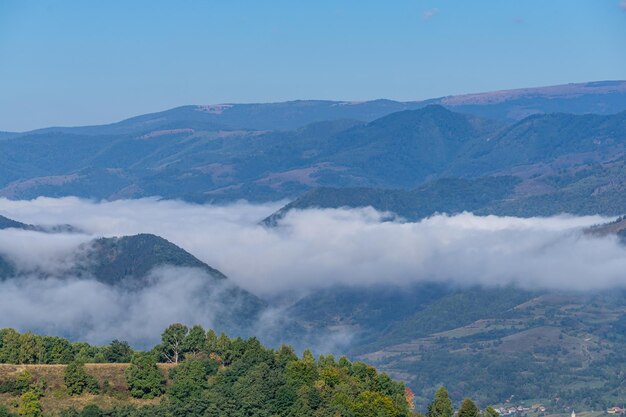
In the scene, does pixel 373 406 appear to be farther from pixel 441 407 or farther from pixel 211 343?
pixel 211 343

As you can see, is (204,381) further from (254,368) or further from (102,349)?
(102,349)

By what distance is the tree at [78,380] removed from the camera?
14212 cm

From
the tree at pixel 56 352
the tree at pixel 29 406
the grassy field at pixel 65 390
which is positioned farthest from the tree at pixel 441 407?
the tree at pixel 29 406

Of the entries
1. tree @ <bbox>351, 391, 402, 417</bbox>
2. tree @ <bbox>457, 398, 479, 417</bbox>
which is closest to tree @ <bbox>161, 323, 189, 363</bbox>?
tree @ <bbox>351, 391, 402, 417</bbox>

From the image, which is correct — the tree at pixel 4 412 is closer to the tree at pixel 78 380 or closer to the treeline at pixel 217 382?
the treeline at pixel 217 382

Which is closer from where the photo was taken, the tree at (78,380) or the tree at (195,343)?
the tree at (78,380)

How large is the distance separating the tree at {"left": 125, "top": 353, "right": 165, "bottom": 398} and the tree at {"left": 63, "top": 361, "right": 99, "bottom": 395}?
3750 mm

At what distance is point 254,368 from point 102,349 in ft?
72.6

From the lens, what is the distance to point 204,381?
484 feet

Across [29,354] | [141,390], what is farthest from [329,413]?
[29,354]

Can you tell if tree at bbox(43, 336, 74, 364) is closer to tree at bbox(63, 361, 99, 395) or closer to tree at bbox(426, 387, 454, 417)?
tree at bbox(63, 361, 99, 395)

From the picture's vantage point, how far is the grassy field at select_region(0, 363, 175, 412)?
139375 millimetres

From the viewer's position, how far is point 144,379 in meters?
145

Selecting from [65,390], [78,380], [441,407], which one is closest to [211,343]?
[78,380]
